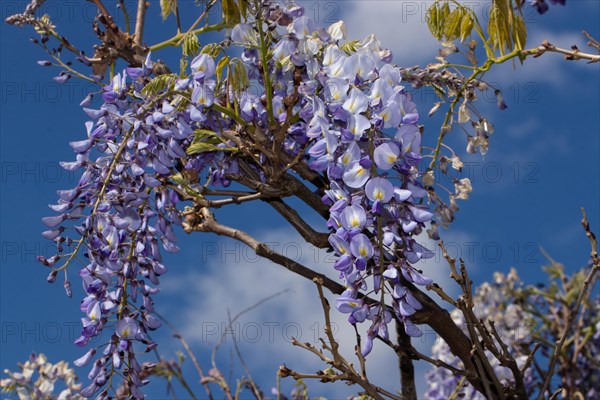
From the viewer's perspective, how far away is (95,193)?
1581 mm

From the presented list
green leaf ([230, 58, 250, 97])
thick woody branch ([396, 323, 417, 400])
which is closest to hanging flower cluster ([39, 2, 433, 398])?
green leaf ([230, 58, 250, 97])

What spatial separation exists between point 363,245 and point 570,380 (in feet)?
6.98

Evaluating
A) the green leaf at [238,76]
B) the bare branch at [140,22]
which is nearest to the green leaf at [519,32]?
the green leaf at [238,76]

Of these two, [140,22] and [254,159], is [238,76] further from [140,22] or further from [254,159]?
[140,22]

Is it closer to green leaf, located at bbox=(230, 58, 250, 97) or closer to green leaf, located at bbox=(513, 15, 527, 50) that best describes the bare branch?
green leaf, located at bbox=(230, 58, 250, 97)

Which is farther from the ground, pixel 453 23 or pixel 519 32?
pixel 453 23

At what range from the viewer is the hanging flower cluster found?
1459mm

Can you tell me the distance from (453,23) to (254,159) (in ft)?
1.74

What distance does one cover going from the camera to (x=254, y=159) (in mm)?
1593

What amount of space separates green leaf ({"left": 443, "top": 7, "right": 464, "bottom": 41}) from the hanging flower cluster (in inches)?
7.4

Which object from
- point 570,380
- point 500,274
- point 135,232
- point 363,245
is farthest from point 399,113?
point 500,274

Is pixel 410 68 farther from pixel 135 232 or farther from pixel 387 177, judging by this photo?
pixel 135 232

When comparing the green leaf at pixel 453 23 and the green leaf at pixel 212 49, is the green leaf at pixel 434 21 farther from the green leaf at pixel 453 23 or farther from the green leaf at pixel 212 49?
the green leaf at pixel 212 49

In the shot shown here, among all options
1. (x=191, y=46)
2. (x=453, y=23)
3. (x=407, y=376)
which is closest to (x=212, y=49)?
(x=191, y=46)
